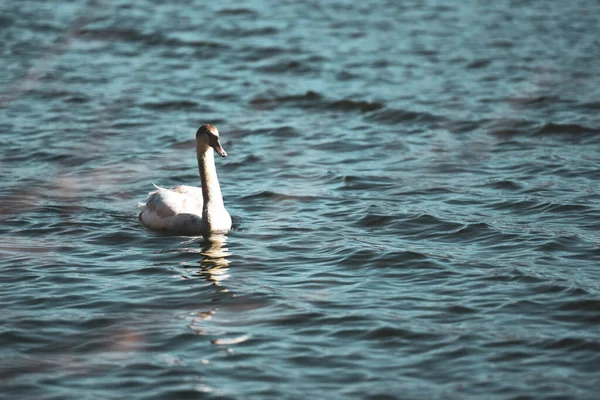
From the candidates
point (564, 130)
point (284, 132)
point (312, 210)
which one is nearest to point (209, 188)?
point (312, 210)

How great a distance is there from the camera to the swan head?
40.3 ft

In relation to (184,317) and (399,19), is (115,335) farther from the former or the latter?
(399,19)

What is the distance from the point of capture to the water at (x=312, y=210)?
8.47 metres

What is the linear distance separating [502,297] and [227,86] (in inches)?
463

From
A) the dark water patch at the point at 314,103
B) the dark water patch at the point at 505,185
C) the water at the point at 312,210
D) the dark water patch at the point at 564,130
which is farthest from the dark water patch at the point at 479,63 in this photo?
the dark water patch at the point at 505,185

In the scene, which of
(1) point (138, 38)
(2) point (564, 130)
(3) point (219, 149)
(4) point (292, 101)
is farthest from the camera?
(1) point (138, 38)

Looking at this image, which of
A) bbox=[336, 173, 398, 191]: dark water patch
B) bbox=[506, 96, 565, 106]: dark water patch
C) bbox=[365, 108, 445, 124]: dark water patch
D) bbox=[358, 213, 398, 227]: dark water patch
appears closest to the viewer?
bbox=[358, 213, 398, 227]: dark water patch

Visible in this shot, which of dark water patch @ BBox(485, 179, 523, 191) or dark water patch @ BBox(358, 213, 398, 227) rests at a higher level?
dark water patch @ BBox(358, 213, 398, 227)

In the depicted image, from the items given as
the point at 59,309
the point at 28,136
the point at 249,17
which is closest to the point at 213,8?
the point at 249,17

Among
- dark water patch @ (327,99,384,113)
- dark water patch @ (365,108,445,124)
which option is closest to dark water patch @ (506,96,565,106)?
dark water patch @ (365,108,445,124)

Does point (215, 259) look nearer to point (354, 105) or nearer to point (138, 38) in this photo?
point (354, 105)

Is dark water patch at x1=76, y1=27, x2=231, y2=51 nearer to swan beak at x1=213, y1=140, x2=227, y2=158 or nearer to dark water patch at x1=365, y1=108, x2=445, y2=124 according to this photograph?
dark water patch at x1=365, y1=108, x2=445, y2=124

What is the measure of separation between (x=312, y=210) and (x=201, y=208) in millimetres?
1508

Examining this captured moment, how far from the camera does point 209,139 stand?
1241 cm
